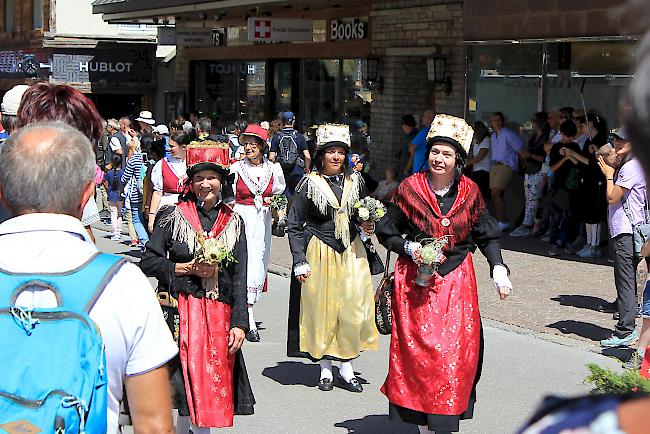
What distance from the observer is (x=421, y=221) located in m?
6.09

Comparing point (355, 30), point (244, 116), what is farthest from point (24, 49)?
point (355, 30)

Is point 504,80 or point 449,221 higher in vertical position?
point 504,80

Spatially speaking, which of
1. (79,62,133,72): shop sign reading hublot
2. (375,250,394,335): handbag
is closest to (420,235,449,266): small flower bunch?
(375,250,394,335): handbag

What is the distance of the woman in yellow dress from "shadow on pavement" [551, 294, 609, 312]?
339cm

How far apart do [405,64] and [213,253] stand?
13.2 metres

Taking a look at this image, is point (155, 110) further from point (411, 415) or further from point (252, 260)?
point (411, 415)

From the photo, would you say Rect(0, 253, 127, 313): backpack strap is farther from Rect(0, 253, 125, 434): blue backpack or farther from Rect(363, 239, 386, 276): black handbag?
Rect(363, 239, 386, 276): black handbag

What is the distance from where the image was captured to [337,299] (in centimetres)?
773

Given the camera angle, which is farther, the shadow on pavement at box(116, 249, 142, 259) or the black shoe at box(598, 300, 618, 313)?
the shadow on pavement at box(116, 249, 142, 259)

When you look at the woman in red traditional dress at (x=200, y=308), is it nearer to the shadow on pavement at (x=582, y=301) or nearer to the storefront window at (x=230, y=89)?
the shadow on pavement at (x=582, y=301)

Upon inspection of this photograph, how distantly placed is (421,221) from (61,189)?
3632 mm

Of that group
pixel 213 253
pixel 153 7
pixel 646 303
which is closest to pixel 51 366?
pixel 213 253

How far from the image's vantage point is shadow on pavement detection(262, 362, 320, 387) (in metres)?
8.08

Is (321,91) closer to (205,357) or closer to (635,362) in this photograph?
(205,357)
